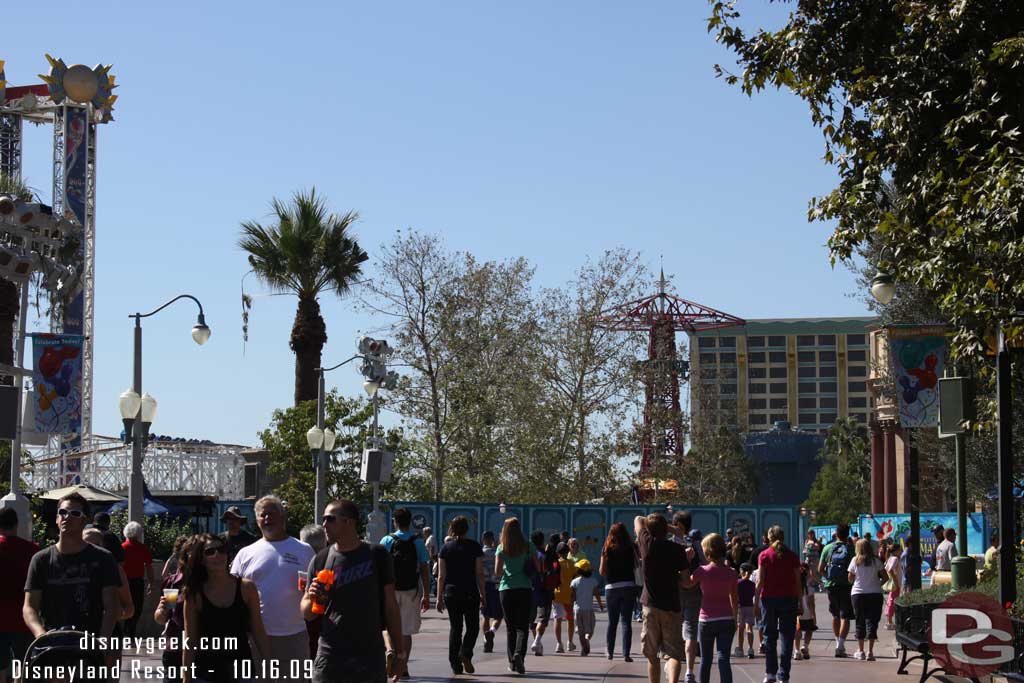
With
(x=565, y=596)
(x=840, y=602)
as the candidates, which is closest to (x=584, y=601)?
(x=565, y=596)

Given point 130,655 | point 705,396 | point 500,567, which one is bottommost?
point 130,655

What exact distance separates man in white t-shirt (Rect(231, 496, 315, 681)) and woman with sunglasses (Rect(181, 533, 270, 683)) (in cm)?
51

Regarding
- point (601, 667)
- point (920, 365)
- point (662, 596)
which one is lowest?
point (601, 667)

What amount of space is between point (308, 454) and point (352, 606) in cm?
3484

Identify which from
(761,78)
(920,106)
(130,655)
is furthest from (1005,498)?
(130,655)

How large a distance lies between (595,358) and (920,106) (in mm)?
29991

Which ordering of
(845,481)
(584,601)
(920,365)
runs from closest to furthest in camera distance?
Result: 1. (584,601)
2. (920,365)
3. (845,481)

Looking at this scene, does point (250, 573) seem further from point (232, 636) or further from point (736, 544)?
point (736, 544)

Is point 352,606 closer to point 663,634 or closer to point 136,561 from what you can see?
point 663,634

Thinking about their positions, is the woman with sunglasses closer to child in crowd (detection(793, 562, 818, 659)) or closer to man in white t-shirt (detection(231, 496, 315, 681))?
man in white t-shirt (detection(231, 496, 315, 681))

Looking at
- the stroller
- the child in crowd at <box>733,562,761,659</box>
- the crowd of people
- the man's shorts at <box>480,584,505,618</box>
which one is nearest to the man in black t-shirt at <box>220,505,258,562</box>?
the crowd of people

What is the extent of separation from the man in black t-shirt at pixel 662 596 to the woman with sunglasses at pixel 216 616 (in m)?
5.39

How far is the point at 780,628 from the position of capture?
14812mm

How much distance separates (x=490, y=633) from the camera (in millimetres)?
18875
